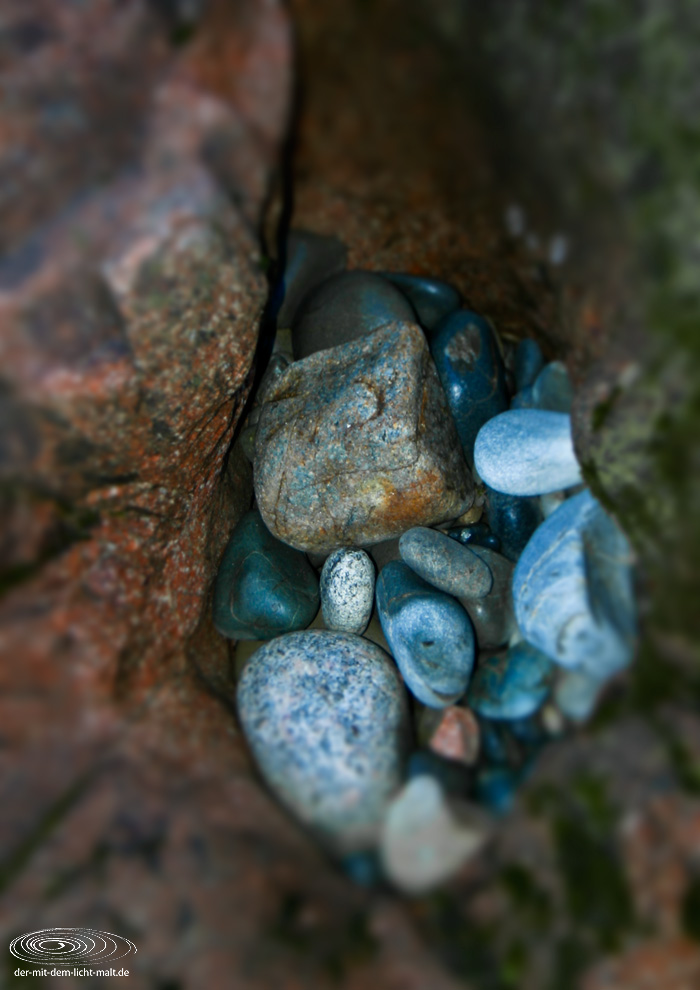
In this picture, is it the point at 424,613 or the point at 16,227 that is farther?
the point at 424,613

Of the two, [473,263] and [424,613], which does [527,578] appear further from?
[473,263]

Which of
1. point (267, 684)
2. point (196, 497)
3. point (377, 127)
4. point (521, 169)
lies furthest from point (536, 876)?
point (377, 127)

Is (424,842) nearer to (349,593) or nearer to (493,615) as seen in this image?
(493,615)

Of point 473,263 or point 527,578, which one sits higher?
point 473,263

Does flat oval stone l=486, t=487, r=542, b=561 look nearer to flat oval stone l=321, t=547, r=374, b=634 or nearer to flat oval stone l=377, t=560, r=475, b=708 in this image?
flat oval stone l=377, t=560, r=475, b=708

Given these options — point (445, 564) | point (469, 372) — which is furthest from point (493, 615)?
point (469, 372)

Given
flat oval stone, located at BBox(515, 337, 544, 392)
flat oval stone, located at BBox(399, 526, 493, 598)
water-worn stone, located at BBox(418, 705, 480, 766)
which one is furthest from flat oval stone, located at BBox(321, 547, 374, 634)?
flat oval stone, located at BBox(515, 337, 544, 392)

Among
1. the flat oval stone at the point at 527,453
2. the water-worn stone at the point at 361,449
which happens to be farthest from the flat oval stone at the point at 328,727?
the flat oval stone at the point at 527,453
